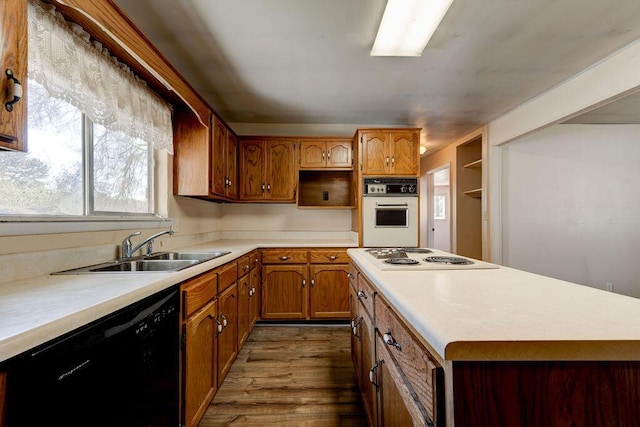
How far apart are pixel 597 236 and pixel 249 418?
14.8ft

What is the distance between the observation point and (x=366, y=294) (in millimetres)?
1465

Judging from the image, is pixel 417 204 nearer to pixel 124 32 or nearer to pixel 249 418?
pixel 249 418

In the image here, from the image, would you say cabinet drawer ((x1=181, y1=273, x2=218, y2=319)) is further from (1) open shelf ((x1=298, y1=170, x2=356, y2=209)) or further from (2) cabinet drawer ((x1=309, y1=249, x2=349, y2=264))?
(1) open shelf ((x1=298, y1=170, x2=356, y2=209))

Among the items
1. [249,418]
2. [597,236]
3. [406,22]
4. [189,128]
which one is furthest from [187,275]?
[597,236]

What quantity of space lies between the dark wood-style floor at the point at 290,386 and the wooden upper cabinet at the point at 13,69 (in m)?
1.65

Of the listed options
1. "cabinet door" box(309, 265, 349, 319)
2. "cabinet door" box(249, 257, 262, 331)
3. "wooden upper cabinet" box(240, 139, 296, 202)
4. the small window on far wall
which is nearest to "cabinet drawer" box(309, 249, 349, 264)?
"cabinet door" box(309, 265, 349, 319)

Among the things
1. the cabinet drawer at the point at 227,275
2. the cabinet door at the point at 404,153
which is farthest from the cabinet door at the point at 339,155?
the cabinet drawer at the point at 227,275

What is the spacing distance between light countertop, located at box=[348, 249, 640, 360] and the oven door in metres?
2.21

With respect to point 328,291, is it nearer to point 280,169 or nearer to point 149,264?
point 280,169

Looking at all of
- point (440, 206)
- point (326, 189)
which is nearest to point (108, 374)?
point (326, 189)

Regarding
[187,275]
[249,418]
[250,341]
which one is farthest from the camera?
[250,341]

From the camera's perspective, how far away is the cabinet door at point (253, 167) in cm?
351

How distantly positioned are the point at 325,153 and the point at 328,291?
1632 millimetres

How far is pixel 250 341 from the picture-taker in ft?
9.16
